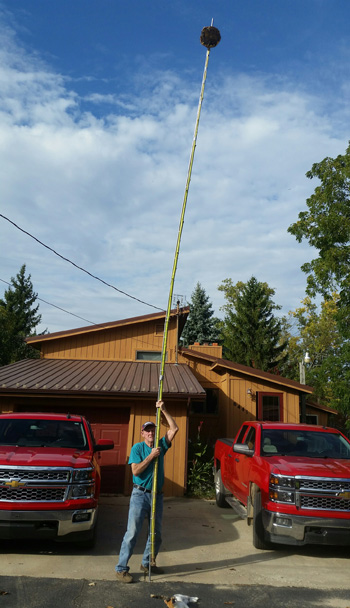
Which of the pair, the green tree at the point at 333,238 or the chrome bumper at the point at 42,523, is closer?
the chrome bumper at the point at 42,523

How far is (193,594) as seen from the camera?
471 centimetres

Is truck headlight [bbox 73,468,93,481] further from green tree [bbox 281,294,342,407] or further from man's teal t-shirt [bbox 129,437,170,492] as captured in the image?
green tree [bbox 281,294,342,407]

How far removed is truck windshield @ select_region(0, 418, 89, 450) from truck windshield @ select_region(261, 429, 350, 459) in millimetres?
2929

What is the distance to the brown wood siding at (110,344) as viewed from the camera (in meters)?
15.9

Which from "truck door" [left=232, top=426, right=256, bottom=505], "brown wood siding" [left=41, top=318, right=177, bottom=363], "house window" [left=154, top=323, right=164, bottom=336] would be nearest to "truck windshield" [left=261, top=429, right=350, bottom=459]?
"truck door" [left=232, top=426, right=256, bottom=505]

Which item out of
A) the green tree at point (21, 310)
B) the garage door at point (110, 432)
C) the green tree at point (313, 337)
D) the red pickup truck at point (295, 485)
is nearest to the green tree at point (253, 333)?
the green tree at point (313, 337)

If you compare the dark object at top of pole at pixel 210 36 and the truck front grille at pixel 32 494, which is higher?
the dark object at top of pole at pixel 210 36

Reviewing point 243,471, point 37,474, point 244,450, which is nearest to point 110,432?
point 243,471

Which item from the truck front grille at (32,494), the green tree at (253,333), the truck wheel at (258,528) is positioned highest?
the green tree at (253,333)

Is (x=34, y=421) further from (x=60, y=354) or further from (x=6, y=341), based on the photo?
(x=6, y=341)

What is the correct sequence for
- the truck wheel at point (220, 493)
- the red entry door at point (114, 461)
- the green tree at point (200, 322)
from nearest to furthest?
the truck wheel at point (220, 493), the red entry door at point (114, 461), the green tree at point (200, 322)

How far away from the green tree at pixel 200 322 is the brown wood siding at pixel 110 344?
83.7 feet

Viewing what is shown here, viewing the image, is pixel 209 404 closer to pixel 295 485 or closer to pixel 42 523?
pixel 295 485

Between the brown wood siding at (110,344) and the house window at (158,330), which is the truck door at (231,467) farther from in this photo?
the house window at (158,330)
